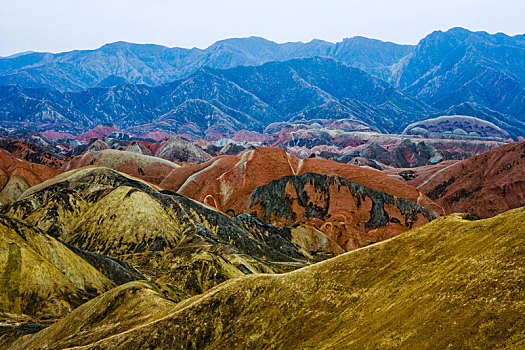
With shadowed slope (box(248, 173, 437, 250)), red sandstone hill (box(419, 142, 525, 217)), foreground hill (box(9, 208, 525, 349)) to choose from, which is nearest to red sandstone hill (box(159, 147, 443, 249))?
shadowed slope (box(248, 173, 437, 250))

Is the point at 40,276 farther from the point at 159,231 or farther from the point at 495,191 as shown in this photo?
the point at 495,191

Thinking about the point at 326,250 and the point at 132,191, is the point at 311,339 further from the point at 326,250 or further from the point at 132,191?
the point at 132,191

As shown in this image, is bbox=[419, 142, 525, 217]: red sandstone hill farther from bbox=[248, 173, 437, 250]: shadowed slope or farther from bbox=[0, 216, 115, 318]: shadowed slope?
bbox=[0, 216, 115, 318]: shadowed slope

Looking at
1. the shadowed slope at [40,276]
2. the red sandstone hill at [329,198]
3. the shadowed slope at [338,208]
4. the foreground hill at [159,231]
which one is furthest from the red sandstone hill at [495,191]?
the shadowed slope at [40,276]

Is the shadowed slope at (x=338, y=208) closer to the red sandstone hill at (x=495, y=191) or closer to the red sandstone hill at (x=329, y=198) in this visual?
the red sandstone hill at (x=329, y=198)

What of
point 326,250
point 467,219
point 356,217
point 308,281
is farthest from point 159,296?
point 356,217
